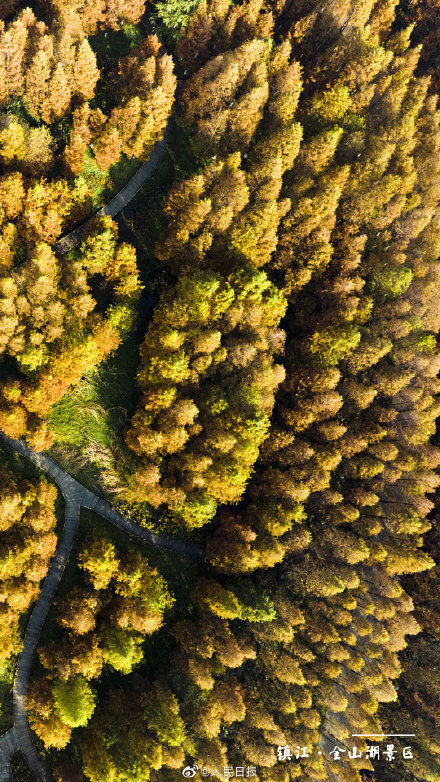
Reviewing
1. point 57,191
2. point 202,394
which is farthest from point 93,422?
point 57,191

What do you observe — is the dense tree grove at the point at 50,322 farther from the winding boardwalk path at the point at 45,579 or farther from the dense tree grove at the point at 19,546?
the winding boardwalk path at the point at 45,579

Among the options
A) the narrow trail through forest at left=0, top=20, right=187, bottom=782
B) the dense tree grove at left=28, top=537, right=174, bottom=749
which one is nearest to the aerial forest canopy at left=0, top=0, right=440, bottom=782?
the dense tree grove at left=28, top=537, right=174, bottom=749

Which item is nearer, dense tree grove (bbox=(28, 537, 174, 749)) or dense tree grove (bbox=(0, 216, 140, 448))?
dense tree grove (bbox=(0, 216, 140, 448))

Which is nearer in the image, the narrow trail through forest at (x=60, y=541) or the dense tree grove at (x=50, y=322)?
the dense tree grove at (x=50, y=322)

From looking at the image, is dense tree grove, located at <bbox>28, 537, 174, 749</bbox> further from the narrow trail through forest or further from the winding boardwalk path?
the narrow trail through forest

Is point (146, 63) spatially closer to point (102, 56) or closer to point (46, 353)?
point (102, 56)

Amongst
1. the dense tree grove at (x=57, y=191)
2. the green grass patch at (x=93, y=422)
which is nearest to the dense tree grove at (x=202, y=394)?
the green grass patch at (x=93, y=422)
